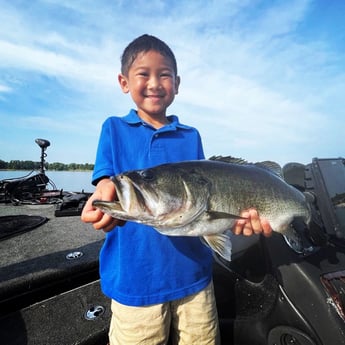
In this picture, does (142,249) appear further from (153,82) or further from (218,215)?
(153,82)

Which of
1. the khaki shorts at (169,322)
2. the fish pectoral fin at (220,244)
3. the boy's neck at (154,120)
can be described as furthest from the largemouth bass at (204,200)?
the boy's neck at (154,120)

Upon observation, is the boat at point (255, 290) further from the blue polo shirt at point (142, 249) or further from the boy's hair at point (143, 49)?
the boy's hair at point (143, 49)

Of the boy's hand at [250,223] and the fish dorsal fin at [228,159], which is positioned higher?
the fish dorsal fin at [228,159]

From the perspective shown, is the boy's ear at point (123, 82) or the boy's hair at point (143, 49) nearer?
the boy's hair at point (143, 49)

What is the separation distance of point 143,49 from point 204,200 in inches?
60.4

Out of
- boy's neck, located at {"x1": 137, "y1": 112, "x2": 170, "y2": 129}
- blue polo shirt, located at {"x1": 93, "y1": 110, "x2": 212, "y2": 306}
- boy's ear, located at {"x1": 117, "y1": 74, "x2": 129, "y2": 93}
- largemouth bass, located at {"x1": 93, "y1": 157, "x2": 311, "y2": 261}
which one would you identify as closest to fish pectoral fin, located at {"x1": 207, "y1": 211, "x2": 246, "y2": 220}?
largemouth bass, located at {"x1": 93, "y1": 157, "x2": 311, "y2": 261}

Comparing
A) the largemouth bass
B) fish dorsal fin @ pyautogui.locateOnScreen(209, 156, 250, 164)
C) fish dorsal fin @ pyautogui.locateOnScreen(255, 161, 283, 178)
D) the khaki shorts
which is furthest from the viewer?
fish dorsal fin @ pyautogui.locateOnScreen(255, 161, 283, 178)

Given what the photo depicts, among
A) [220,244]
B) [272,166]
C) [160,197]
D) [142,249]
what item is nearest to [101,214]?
[160,197]

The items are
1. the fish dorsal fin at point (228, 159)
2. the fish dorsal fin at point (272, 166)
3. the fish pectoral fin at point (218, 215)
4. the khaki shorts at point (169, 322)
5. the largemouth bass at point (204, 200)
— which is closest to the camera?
the largemouth bass at point (204, 200)

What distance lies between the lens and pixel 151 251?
206cm

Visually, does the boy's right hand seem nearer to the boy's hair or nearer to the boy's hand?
the boy's hand

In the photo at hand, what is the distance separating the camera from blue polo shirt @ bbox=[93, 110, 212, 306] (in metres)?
2.00

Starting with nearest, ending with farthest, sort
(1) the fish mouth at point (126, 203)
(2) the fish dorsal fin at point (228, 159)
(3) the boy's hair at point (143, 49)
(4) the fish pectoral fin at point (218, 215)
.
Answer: (1) the fish mouth at point (126, 203) < (4) the fish pectoral fin at point (218, 215) < (2) the fish dorsal fin at point (228, 159) < (3) the boy's hair at point (143, 49)

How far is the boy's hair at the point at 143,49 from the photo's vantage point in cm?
245
